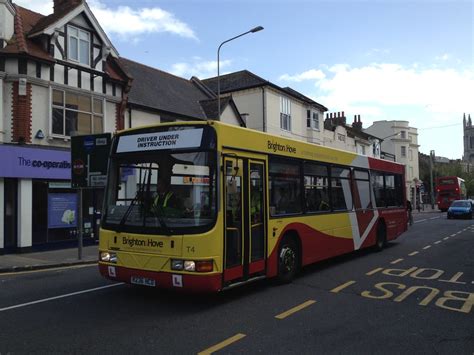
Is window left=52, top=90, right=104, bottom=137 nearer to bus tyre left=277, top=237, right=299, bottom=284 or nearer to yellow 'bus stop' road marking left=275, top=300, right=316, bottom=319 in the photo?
bus tyre left=277, top=237, right=299, bottom=284

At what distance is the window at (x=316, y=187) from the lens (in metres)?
9.84

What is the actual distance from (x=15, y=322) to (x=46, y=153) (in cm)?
1082

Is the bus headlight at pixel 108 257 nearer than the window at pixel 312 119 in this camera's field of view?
Yes

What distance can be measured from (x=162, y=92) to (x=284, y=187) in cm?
1699

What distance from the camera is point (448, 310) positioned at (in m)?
7.02

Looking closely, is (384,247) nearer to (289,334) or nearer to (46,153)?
(289,334)

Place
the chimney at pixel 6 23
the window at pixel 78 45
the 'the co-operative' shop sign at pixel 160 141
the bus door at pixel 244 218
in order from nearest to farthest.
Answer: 1. the 'the co-operative' shop sign at pixel 160 141
2. the bus door at pixel 244 218
3. the chimney at pixel 6 23
4. the window at pixel 78 45

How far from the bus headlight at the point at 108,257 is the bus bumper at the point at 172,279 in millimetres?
130

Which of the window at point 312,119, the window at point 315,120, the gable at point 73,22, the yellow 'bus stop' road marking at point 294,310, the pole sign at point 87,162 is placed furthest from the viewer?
the window at point 315,120

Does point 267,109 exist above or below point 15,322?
above

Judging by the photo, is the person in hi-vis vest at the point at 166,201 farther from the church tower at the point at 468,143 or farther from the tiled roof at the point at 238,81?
the church tower at the point at 468,143

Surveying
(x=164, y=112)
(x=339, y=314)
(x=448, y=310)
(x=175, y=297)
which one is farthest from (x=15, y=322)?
(x=164, y=112)

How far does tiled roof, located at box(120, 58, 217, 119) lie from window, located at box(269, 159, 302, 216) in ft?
41.8

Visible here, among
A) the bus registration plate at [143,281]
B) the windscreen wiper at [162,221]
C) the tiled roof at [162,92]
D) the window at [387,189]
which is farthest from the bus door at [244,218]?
the tiled roof at [162,92]
